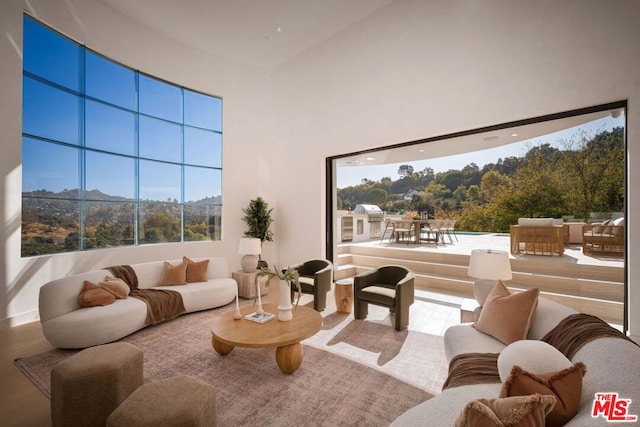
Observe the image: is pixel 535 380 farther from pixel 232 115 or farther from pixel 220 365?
pixel 232 115

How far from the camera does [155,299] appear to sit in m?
4.05

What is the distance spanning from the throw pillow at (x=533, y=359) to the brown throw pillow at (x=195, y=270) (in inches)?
175

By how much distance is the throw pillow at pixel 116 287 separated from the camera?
→ 3850 millimetres

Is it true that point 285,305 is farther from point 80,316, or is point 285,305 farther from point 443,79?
point 443,79

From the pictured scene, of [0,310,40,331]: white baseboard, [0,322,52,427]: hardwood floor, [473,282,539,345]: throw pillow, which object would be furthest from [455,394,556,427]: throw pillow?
[0,310,40,331]: white baseboard

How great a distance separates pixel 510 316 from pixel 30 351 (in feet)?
16.1

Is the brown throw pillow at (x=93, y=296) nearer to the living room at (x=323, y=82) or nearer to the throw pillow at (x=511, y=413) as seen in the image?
the living room at (x=323, y=82)

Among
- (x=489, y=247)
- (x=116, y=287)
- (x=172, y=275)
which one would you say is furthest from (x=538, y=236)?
(x=116, y=287)

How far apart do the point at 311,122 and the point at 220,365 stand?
17.0 ft

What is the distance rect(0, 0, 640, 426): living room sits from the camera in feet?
12.1

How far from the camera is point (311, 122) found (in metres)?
6.65

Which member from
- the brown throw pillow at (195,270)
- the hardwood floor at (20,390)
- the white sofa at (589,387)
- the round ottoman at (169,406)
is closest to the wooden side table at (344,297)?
the brown throw pillow at (195,270)

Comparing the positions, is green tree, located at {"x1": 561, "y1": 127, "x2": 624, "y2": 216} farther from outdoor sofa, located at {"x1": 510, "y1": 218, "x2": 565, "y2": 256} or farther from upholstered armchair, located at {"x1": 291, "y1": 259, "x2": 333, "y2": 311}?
upholstered armchair, located at {"x1": 291, "y1": 259, "x2": 333, "y2": 311}

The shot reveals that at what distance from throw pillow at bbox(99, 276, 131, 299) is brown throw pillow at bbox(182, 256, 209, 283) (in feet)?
3.13
